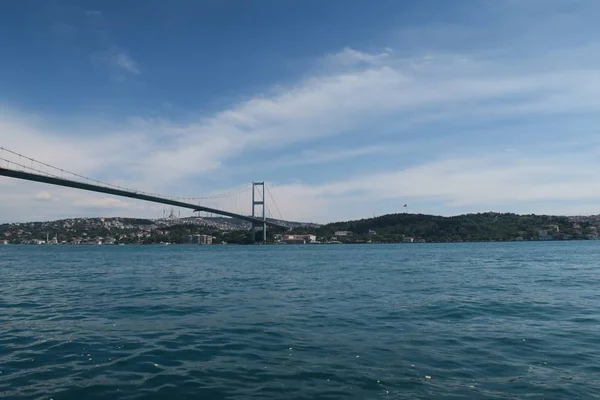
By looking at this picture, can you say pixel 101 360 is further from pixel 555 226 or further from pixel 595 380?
pixel 555 226

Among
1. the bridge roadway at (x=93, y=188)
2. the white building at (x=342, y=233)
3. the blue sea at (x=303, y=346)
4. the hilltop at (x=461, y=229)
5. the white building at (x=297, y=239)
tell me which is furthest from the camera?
the white building at (x=342, y=233)

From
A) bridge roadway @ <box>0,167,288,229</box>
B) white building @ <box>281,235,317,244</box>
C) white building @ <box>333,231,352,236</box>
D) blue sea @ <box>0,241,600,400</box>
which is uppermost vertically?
bridge roadway @ <box>0,167,288,229</box>

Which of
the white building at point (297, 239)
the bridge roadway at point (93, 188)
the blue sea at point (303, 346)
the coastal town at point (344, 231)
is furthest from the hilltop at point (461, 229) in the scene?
the blue sea at point (303, 346)

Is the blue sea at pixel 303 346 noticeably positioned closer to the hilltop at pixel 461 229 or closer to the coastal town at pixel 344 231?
the coastal town at pixel 344 231

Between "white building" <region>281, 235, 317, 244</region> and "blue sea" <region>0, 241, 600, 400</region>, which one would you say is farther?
"white building" <region>281, 235, 317, 244</region>

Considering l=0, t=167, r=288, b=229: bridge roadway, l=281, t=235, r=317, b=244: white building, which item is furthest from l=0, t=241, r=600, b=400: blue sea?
l=281, t=235, r=317, b=244: white building

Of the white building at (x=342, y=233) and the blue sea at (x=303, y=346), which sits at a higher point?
the white building at (x=342, y=233)

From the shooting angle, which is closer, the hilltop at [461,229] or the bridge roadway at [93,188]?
the bridge roadway at [93,188]

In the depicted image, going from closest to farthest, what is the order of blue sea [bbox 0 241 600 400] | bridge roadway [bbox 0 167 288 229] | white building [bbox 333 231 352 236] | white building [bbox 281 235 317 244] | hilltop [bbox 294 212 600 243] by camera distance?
1. blue sea [bbox 0 241 600 400]
2. bridge roadway [bbox 0 167 288 229]
3. hilltop [bbox 294 212 600 243]
4. white building [bbox 281 235 317 244]
5. white building [bbox 333 231 352 236]

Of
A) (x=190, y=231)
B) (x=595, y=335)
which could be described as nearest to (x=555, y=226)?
(x=190, y=231)

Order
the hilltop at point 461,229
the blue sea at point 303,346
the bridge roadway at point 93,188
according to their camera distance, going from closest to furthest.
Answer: the blue sea at point 303,346
the bridge roadway at point 93,188
the hilltop at point 461,229

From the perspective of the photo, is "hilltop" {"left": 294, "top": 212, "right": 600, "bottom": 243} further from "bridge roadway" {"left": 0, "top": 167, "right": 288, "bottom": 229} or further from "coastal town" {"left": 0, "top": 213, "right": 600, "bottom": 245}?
"bridge roadway" {"left": 0, "top": 167, "right": 288, "bottom": 229}

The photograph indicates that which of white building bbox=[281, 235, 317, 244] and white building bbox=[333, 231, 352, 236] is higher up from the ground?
white building bbox=[333, 231, 352, 236]
